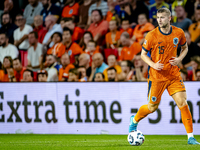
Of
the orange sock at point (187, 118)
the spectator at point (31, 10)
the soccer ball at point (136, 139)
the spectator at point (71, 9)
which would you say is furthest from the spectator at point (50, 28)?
the orange sock at point (187, 118)

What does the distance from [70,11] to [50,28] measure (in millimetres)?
762

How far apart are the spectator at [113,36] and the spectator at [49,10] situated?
1.77 metres

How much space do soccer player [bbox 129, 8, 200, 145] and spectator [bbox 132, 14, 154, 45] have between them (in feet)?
11.5

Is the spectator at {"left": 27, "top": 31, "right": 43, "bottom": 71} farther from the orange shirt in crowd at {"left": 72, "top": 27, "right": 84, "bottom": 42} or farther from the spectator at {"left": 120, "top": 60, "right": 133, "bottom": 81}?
the spectator at {"left": 120, "top": 60, "right": 133, "bottom": 81}

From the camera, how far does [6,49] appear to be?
903 cm

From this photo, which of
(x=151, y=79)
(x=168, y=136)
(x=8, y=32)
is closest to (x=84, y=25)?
(x=8, y=32)

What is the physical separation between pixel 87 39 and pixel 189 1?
2.78m

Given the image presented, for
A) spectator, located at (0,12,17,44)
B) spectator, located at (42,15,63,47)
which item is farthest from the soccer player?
spectator, located at (0,12,17,44)

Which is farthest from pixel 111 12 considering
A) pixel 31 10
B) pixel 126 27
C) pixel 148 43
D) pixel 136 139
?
pixel 136 139

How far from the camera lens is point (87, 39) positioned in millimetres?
8523

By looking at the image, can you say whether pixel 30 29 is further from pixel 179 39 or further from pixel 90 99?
pixel 179 39

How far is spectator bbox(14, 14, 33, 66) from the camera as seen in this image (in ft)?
29.6

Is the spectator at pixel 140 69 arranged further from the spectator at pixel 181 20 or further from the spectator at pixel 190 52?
the spectator at pixel 181 20

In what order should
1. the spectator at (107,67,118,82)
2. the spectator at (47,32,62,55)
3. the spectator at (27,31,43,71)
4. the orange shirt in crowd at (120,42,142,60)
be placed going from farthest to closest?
1. the spectator at (47,32,62,55)
2. the spectator at (27,31,43,71)
3. the orange shirt in crowd at (120,42,142,60)
4. the spectator at (107,67,118,82)
